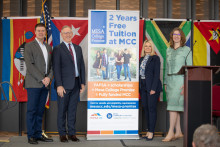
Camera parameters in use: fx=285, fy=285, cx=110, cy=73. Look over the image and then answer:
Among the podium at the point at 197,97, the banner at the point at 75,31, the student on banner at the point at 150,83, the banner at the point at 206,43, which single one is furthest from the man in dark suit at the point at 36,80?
the banner at the point at 206,43

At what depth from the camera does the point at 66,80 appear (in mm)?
4445

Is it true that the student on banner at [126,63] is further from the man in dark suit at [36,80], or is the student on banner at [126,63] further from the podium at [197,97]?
the podium at [197,97]

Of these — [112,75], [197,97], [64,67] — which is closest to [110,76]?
[112,75]

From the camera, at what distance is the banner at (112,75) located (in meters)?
4.72

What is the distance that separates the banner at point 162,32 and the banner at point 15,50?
2.16 meters

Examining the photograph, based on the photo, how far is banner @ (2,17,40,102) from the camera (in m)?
5.38

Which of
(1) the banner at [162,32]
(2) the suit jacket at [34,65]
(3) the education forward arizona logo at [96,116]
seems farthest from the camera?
(1) the banner at [162,32]

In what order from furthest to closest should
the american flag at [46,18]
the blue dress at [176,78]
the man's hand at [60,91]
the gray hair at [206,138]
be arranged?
the american flag at [46,18] → the blue dress at [176,78] → the man's hand at [60,91] → the gray hair at [206,138]

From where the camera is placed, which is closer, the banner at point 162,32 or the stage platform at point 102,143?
the stage platform at point 102,143

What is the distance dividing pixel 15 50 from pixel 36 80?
1465mm

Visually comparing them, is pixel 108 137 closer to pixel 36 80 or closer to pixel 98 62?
pixel 98 62

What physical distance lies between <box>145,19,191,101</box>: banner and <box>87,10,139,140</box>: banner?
0.79m

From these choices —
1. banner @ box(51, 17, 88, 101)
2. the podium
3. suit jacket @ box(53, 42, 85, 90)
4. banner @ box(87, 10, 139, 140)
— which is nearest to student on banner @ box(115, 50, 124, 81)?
banner @ box(87, 10, 139, 140)

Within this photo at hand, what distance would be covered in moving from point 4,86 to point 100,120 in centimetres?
204
